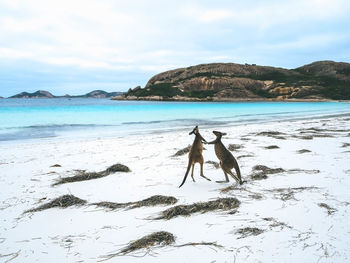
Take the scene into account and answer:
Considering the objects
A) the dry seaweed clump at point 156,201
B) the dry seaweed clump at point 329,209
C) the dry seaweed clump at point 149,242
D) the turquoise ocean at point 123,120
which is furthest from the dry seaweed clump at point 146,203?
the turquoise ocean at point 123,120

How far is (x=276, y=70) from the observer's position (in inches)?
5527

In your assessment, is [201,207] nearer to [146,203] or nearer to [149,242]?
[146,203]

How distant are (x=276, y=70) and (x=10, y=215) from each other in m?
155

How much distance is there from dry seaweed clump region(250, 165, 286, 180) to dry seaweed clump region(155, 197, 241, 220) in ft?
4.57

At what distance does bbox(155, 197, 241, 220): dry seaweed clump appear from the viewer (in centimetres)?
329

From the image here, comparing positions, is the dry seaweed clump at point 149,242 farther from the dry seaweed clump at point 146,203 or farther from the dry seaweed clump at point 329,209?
the dry seaweed clump at point 329,209

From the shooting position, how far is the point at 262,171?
5.22 m

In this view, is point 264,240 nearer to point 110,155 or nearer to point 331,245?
point 331,245

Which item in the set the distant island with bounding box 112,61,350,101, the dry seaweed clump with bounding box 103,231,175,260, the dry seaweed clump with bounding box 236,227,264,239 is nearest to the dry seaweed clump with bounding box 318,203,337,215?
the dry seaweed clump with bounding box 236,227,264,239

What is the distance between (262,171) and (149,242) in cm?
344

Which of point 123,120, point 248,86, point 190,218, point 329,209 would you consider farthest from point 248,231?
point 248,86

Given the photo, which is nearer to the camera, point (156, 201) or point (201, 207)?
point (201, 207)

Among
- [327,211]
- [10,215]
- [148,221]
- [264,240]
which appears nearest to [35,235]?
[10,215]

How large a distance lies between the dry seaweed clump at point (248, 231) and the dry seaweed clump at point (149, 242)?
786mm
